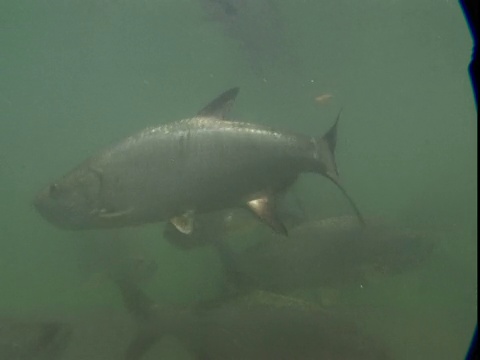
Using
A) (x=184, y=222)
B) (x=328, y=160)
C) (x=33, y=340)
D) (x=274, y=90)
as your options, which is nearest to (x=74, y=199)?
(x=184, y=222)

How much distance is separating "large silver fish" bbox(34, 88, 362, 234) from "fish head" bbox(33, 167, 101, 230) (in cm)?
1

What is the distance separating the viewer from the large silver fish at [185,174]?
4902 mm

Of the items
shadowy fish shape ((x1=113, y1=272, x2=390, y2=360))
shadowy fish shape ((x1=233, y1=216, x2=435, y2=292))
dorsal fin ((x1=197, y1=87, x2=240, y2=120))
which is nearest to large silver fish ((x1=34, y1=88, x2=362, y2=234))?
dorsal fin ((x1=197, y1=87, x2=240, y2=120))

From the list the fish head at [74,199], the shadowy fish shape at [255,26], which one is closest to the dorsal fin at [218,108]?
the fish head at [74,199]

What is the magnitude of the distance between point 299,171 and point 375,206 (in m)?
16.4

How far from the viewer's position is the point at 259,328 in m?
4.99

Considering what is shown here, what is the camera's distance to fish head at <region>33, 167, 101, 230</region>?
16.5 ft

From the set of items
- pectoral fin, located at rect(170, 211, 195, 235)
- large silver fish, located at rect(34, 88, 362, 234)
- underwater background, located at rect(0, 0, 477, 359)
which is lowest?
underwater background, located at rect(0, 0, 477, 359)

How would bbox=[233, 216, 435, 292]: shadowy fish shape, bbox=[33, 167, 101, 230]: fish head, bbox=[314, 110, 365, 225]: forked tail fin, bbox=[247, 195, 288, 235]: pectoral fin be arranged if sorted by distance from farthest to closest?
bbox=[233, 216, 435, 292]: shadowy fish shape
bbox=[314, 110, 365, 225]: forked tail fin
bbox=[33, 167, 101, 230]: fish head
bbox=[247, 195, 288, 235]: pectoral fin

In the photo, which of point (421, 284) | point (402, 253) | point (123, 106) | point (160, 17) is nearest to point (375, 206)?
point (421, 284)

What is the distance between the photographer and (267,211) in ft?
16.6

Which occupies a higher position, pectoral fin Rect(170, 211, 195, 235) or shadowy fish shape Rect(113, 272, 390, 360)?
pectoral fin Rect(170, 211, 195, 235)

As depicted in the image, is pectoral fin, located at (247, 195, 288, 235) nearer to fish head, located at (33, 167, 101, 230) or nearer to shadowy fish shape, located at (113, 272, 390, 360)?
shadowy fish shape, located at (113, 272, 390, 360)

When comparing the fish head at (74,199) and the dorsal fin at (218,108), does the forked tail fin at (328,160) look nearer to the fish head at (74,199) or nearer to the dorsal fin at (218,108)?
the dorsal fin at (218,108)
